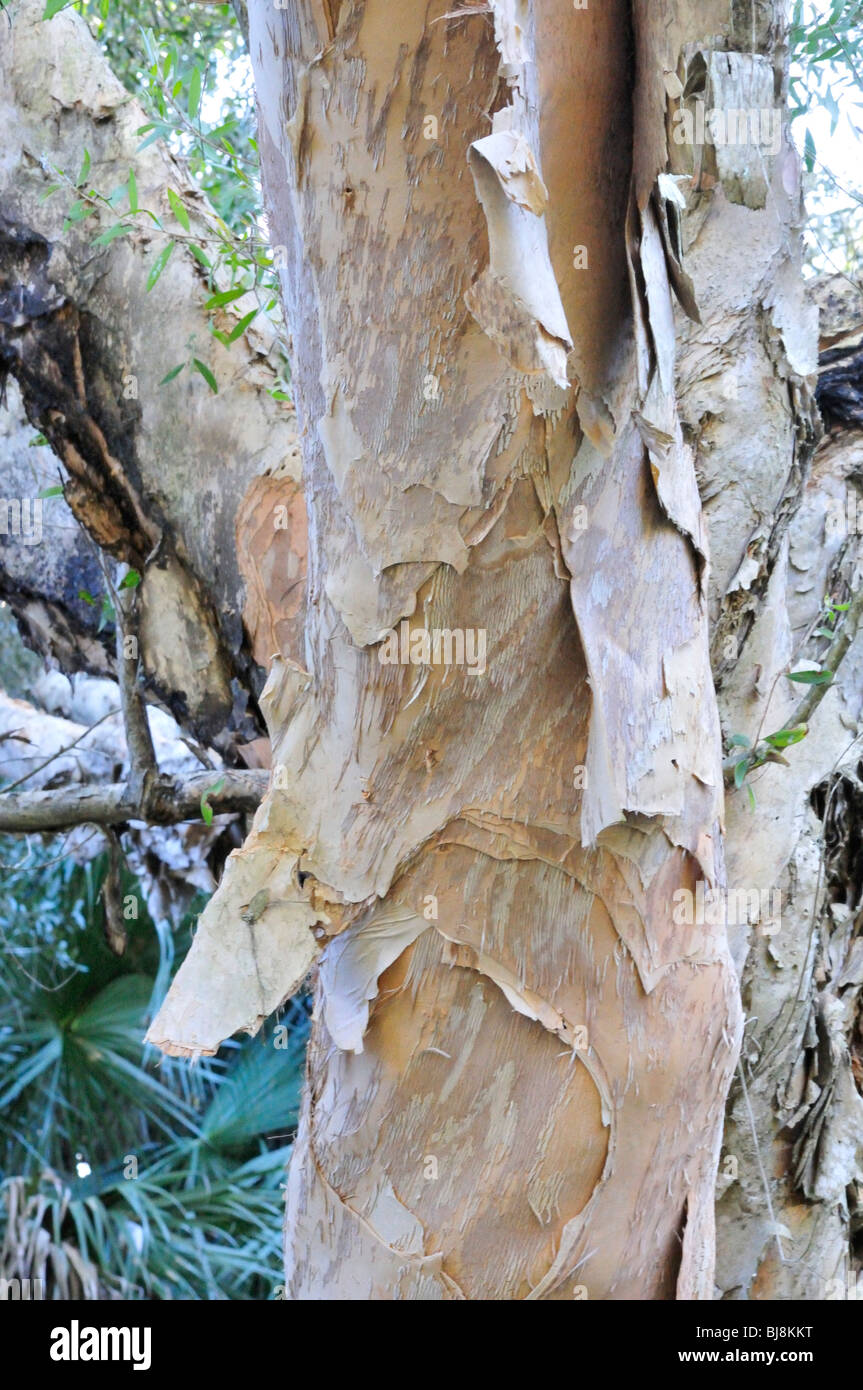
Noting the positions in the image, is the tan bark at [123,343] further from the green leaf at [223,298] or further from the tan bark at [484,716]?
the tan bark at [484,716]

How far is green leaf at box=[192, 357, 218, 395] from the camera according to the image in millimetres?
1087

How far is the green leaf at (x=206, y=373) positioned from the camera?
1.09 metres

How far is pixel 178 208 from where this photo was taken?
3.43 ft

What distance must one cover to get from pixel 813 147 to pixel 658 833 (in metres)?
0.99

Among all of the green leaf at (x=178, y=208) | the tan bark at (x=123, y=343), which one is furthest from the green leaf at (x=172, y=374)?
the green leaf at (x=178, y=208)

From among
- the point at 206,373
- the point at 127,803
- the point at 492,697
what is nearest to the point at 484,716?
the point at 492,697

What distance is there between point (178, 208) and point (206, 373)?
0.51 ft

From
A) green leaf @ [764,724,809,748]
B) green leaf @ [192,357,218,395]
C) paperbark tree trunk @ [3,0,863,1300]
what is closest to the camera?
paperbark tree trunk @ [3,0,863,1300]

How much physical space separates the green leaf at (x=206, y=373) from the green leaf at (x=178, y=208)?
5.1 inches
